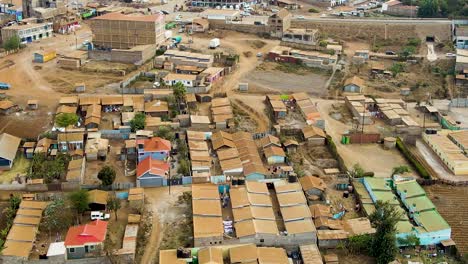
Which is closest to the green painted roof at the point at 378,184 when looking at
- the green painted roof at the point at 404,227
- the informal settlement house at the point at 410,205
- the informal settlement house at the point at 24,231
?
the informal settlement house at the point at 410,205

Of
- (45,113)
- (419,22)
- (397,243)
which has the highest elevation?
(419,22)

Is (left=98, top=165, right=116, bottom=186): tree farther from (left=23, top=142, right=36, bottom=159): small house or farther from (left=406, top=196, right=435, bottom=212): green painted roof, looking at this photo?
(left=406, top=196, right=435, bottom=212): green painted roof

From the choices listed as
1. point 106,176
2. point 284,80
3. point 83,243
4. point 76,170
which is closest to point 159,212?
point 106,176

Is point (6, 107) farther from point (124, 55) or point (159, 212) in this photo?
point (159, 212)

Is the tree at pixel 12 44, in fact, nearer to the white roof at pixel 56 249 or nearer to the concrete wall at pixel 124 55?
the concrete wall at pixel 124 55

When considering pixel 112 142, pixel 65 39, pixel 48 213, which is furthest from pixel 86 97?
pixel 65 39

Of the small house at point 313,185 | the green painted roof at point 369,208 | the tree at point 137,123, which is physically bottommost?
the green painted roof at point 369,208

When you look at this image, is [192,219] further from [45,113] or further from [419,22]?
[419,22]
